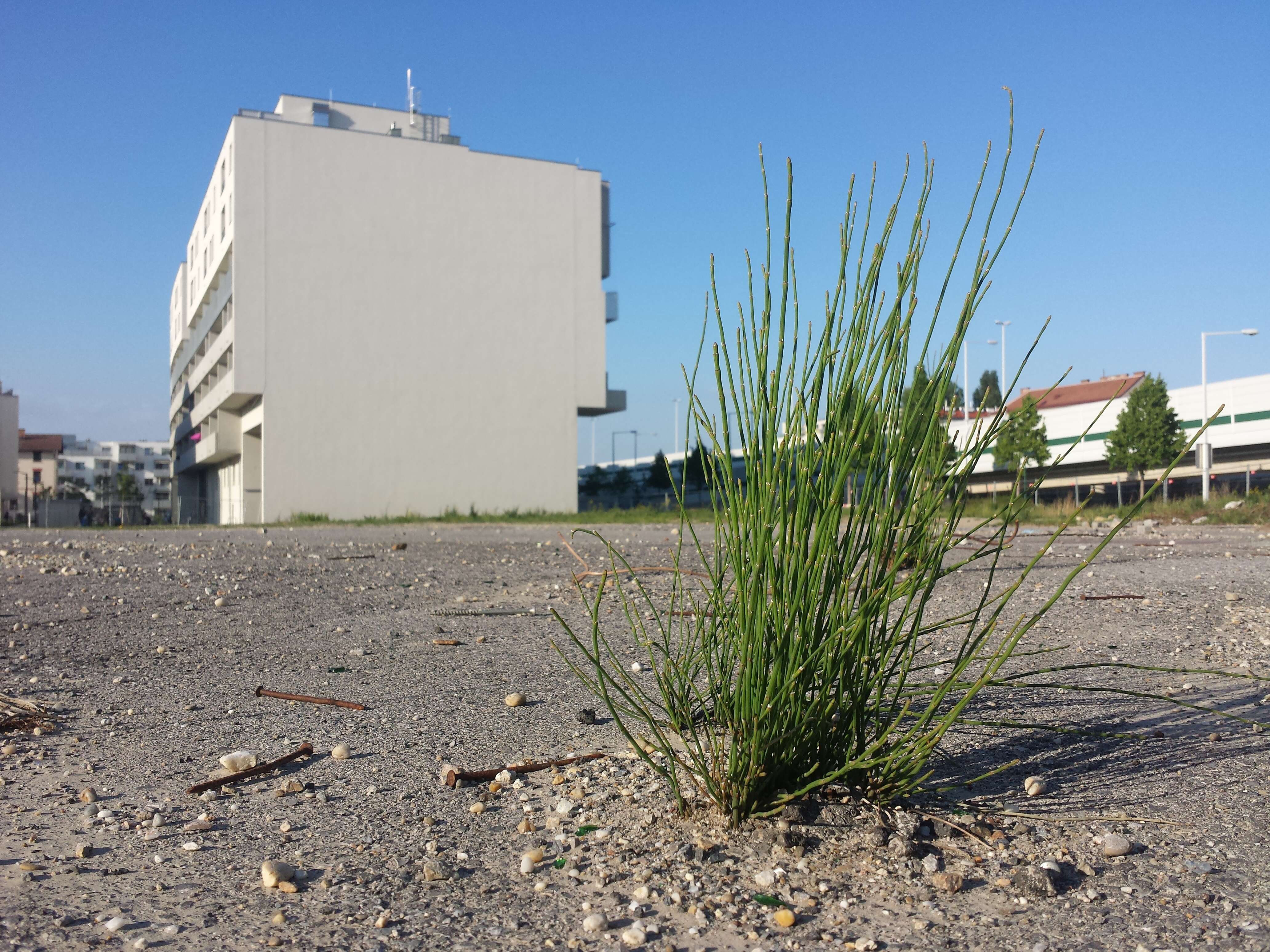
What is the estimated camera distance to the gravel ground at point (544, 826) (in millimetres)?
1743

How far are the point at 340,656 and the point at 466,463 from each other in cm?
2488

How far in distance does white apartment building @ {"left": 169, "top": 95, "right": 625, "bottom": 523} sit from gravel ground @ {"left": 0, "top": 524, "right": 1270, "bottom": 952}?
2383 centimetres

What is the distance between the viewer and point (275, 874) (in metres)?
1.92

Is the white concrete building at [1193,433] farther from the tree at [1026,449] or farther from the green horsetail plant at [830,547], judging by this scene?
the green horsetail plant at [830,547]

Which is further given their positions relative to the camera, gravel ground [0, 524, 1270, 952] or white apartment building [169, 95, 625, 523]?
white apartment building [169, 95, 625, 523]

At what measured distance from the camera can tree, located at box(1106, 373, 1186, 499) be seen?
3253cm

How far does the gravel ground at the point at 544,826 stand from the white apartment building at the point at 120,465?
4065 inches

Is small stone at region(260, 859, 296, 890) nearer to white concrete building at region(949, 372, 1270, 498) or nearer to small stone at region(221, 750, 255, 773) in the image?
small stone at region(221, 750, 255, 773)

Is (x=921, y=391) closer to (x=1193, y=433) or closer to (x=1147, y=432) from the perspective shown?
(x=1147, y=432)

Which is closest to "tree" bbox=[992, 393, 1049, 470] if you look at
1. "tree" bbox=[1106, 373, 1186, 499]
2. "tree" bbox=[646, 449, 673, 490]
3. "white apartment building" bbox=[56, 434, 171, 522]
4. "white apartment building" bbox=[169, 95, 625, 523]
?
"tree" bbox=[1106, 373, 1186, 499]

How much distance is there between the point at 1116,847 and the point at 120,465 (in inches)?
4791

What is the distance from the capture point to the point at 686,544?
1002cm

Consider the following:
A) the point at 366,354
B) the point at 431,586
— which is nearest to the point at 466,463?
the point at 366,354

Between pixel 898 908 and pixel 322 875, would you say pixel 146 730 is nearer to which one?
pixel 322 875
